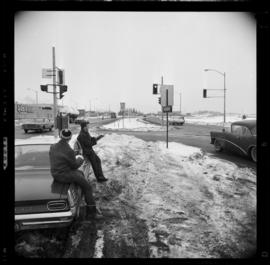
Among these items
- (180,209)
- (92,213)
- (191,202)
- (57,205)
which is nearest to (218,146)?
(191,202)

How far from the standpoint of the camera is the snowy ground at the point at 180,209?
2.63 m

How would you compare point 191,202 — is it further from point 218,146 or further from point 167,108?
point 218,146

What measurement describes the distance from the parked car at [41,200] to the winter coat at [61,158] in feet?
0.60

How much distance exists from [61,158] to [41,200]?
0.66 metres

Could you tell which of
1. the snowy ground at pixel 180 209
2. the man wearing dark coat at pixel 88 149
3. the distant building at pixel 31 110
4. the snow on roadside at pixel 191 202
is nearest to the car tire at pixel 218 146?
the snow on roadside at pixel 191 202

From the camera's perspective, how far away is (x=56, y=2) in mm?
2084

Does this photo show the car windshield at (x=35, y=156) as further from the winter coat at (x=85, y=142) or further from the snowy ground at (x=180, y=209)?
the snowy ground at (x=180, y=209)

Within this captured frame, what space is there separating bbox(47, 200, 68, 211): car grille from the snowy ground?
2.11ft

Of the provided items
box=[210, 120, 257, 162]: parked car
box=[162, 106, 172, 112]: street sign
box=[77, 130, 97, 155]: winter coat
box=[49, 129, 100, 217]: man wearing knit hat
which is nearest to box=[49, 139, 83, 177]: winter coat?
box=[49, 129, 100, 217]: man wearing knit hat

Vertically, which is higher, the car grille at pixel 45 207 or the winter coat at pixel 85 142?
the winter coat at pixel 85 142
